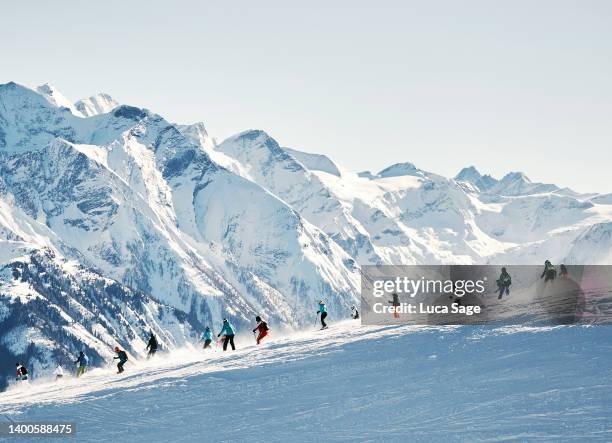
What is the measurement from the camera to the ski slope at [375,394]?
106 feet

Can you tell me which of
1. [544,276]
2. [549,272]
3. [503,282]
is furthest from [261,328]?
[549,272]

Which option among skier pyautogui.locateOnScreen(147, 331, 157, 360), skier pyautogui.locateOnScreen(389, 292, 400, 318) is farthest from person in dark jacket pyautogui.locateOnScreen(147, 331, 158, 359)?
skier pyautogui.locateOnScreen(389, 292, 400, 318)

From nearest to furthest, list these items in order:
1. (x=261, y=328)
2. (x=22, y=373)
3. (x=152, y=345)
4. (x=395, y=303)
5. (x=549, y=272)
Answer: (x=549, y=272) → (x=261, y=328) → (x=395, y=303) → (x=152, y=345) → (x=22, y=373)

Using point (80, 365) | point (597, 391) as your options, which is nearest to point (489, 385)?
point (597, 391)

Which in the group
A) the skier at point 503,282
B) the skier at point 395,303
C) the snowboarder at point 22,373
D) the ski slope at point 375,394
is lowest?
the snowboarder at point 22,373

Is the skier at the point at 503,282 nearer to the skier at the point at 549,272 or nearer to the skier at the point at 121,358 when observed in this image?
the skier at the point at 549,272

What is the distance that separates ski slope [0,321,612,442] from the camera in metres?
32.2

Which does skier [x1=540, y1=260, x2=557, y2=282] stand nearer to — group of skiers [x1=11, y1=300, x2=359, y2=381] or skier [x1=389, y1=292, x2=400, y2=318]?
skier [x1=389, y1=292, x2=400, y2=318]

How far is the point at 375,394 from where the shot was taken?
36.5m

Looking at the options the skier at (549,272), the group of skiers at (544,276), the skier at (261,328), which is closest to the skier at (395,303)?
Answer: the group of skiers at (544,276)

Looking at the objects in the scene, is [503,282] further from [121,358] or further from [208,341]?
[121,358]

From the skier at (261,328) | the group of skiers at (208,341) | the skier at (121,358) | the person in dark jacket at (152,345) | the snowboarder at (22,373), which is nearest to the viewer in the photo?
the skier at (121,358)

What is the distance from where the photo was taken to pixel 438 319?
48.2 metres

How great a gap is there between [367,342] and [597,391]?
13.9 meters
